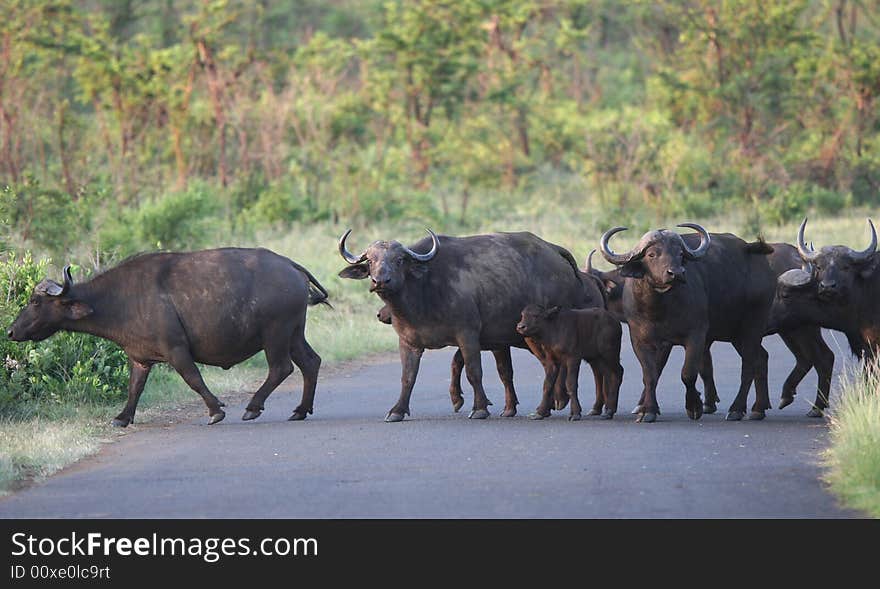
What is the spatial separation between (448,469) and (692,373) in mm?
3313

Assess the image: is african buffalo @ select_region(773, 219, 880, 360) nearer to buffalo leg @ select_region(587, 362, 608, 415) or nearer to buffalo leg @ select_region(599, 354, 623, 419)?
buffalo leg @ select_region(599, 354, 623, 419)

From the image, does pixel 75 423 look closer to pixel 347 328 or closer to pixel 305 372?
pixel 305 372

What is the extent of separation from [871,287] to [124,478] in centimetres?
648

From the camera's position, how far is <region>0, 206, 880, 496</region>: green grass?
11.1m

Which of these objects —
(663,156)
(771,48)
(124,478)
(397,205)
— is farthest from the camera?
(771,48)

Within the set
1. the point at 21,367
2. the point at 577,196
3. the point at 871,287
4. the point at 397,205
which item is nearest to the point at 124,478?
the point at 21,367

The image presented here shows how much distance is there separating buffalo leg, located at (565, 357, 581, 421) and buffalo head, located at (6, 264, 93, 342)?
418 cm

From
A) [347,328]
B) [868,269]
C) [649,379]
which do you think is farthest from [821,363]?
[347,328]

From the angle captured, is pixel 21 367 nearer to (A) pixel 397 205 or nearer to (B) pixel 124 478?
(B) pixel 124 478

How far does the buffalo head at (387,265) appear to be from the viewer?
44.9ft

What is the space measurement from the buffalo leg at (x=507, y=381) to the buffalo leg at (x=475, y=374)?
0.65 feet

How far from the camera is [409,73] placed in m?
41.9

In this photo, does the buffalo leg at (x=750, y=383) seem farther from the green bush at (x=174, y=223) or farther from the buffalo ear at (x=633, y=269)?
the green bush at (x=174, y=223)

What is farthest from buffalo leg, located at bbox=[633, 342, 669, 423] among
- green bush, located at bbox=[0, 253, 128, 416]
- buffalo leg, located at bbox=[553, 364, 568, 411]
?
green bush, located at bbox=[0, 253, 128, 416]
